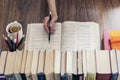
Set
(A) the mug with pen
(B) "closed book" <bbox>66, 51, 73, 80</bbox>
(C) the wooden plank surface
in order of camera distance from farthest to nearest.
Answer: (C) the wooden plank surface
(A) the mug with pen
(B) "closed book" <bbox>66, 51, 73, 80</bbox>

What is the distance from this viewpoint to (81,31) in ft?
3.74

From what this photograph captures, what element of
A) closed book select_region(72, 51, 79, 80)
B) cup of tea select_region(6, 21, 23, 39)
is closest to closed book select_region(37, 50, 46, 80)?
closed book select_region(72, 51, 79, 80)

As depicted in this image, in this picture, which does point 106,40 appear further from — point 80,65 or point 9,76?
point 9,76

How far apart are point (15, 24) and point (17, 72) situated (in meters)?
0.31

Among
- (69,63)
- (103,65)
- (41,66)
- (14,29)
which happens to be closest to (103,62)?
(103,65)

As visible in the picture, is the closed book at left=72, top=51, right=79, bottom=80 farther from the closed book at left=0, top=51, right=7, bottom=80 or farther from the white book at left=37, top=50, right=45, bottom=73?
the closed book at left=0, top=51, right=7, bottom=80

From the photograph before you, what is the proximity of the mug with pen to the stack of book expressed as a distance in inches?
4.6

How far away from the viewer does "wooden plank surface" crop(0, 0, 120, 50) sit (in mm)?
1256

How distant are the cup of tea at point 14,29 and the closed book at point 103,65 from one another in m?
0.37

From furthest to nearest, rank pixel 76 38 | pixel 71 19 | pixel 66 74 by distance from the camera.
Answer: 1. pixel 71 19
2. pixel 76 38
3. pixel 66 74

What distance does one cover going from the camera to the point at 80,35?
3.70ft

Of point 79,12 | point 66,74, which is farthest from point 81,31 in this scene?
point 66,74

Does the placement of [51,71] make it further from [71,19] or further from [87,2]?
[87,2]

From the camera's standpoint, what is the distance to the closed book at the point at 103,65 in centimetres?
91
